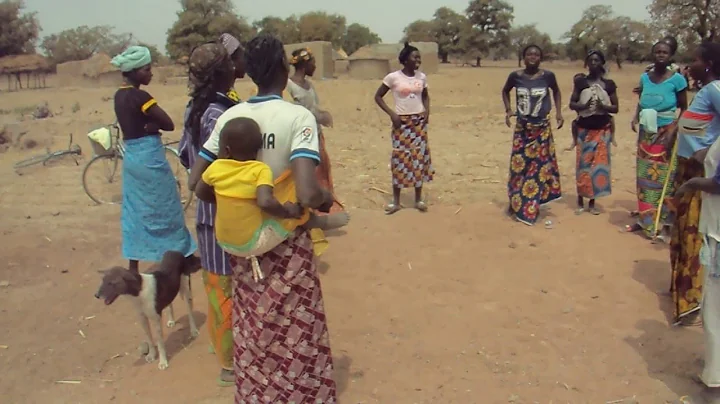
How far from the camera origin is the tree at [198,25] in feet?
122

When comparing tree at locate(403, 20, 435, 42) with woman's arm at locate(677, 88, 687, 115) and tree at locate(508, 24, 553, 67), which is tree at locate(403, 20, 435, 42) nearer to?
tree at locate(508, 24, 553, 67)

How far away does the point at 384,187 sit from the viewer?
326 inches

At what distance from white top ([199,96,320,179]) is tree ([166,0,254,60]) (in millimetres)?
36011


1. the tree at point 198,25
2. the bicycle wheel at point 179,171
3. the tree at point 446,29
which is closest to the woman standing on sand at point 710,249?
the bicycle wheel at point 179,171

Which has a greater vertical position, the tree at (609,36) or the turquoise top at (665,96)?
the tree at (609,36)

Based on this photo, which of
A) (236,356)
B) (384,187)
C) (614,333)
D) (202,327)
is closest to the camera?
(236,356)

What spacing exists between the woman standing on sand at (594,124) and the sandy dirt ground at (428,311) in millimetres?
403

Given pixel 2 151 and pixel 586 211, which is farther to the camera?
pixel 2 151

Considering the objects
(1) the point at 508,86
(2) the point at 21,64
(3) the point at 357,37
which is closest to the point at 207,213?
(1) the point at 508,86

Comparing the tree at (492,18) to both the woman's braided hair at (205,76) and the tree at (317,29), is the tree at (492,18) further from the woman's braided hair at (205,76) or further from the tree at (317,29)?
the woman's braided hair at (205,76)

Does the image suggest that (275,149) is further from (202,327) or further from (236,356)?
(202,327)

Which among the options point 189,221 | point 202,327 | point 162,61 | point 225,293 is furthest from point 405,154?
point 162,61

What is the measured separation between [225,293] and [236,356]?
1.60 feet

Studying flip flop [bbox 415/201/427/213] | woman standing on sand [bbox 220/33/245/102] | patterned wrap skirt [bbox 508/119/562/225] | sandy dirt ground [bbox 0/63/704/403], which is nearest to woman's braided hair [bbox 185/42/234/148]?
woman standing on sand [bbox 220/33/245/102]
